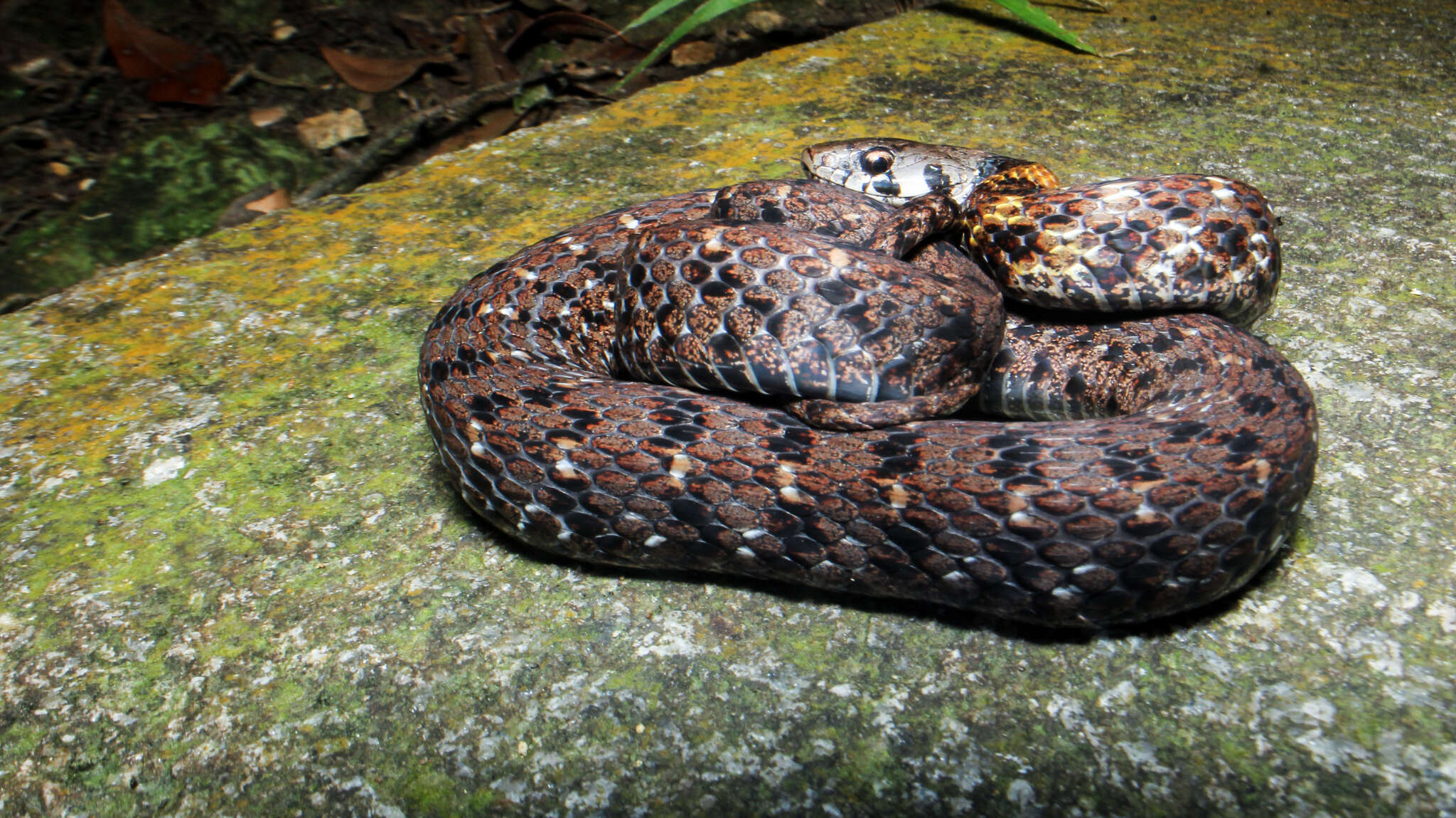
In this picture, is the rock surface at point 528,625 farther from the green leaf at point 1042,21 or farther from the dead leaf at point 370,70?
the dead leaf at point 370,70

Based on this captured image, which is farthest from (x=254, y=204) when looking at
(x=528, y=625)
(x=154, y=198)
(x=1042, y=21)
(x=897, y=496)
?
(x=897, y=496)

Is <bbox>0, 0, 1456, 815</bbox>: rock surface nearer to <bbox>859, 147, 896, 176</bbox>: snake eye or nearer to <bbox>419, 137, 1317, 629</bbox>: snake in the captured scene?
<bbox>419, 137, 1317, 629</bbox>: snake

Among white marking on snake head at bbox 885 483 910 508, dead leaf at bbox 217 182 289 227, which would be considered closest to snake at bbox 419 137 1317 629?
white marking on snake head at bbox 885 483 910 508


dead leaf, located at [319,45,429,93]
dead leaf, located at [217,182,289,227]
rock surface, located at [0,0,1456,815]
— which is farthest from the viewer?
dead leaf, located at [319,45,429,93]

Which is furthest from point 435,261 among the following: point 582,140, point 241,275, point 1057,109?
point 1057,109

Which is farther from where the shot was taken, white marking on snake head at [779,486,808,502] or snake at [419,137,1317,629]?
white marking on snake head at [779,486,808,502]
